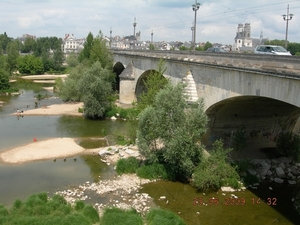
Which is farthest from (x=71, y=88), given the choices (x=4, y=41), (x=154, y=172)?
(x=4, y=41)

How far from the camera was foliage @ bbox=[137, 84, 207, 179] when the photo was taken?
17906mm

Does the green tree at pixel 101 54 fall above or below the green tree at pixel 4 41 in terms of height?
A: below

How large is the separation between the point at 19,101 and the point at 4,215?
109ft

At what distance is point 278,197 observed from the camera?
17.7 metres

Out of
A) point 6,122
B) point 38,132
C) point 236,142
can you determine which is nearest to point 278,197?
point 236,142

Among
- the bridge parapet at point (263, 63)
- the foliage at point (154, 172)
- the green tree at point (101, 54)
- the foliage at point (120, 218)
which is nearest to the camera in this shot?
the foliage at point (120, 218)

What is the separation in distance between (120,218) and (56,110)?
26.5 metres

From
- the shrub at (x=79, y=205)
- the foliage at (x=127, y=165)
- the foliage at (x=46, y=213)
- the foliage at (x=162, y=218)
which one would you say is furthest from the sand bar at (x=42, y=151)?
the foliage at (x=162, y=218)

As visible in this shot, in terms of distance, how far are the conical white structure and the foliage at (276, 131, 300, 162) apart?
631 cm

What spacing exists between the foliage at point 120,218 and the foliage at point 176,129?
15.2 ft

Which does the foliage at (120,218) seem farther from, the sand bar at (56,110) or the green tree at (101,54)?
the green tree at (101,54)

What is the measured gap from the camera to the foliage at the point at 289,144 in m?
20.9

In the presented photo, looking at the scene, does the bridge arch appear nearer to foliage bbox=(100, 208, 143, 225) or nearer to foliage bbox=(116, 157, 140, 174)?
foliage bbox=(116, 157, 140, 174)

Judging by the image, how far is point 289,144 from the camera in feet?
70.4
